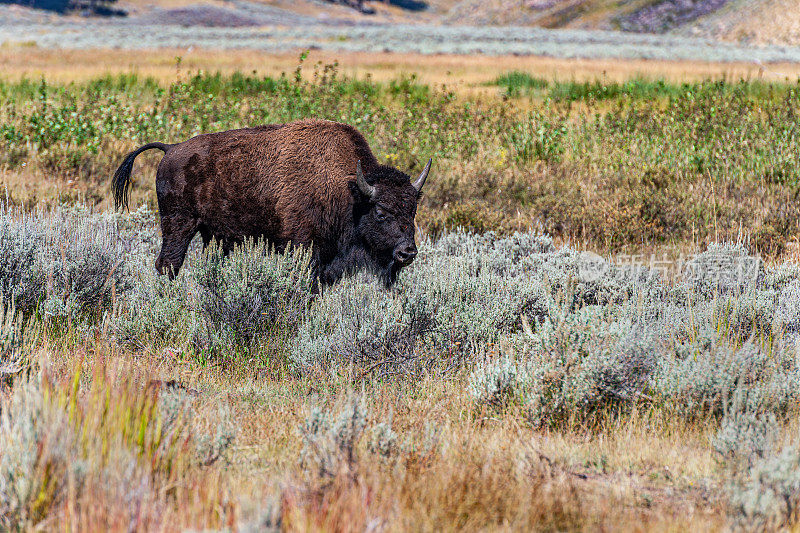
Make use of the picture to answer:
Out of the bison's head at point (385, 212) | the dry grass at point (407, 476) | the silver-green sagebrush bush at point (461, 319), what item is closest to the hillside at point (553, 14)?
the silver-green sagebrush bush at point (461, 319)

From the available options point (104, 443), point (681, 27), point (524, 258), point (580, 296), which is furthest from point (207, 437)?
point (681, 27)

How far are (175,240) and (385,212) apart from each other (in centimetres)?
210

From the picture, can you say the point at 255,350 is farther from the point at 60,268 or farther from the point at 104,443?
the point at 104,443

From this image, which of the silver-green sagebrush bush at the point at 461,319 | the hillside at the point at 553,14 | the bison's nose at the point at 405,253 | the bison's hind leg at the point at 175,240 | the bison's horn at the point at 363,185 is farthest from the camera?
the hillside at the point at 553,14

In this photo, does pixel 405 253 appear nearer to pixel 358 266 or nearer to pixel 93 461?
pixel 358 266

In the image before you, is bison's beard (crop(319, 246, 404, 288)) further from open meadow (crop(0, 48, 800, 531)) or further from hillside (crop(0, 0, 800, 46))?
hillside (crop(0, 0, 800, 46))

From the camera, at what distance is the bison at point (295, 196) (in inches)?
259

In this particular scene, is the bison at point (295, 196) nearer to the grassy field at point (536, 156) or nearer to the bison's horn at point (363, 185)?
the bison's horn at point (363, 185)

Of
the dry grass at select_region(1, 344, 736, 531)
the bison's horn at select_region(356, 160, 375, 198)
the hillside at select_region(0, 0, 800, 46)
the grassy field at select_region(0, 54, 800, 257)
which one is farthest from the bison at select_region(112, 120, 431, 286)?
the hillside at select_region(0, 0, 800, 46)

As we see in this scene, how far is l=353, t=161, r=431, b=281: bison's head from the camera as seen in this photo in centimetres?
646

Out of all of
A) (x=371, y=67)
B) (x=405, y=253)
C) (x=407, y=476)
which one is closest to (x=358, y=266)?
(x=405, y=253)

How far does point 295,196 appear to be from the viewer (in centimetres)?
671

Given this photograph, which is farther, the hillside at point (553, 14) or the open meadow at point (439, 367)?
the hillside at point (553, 14)

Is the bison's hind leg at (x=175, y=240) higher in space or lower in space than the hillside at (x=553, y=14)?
lower
